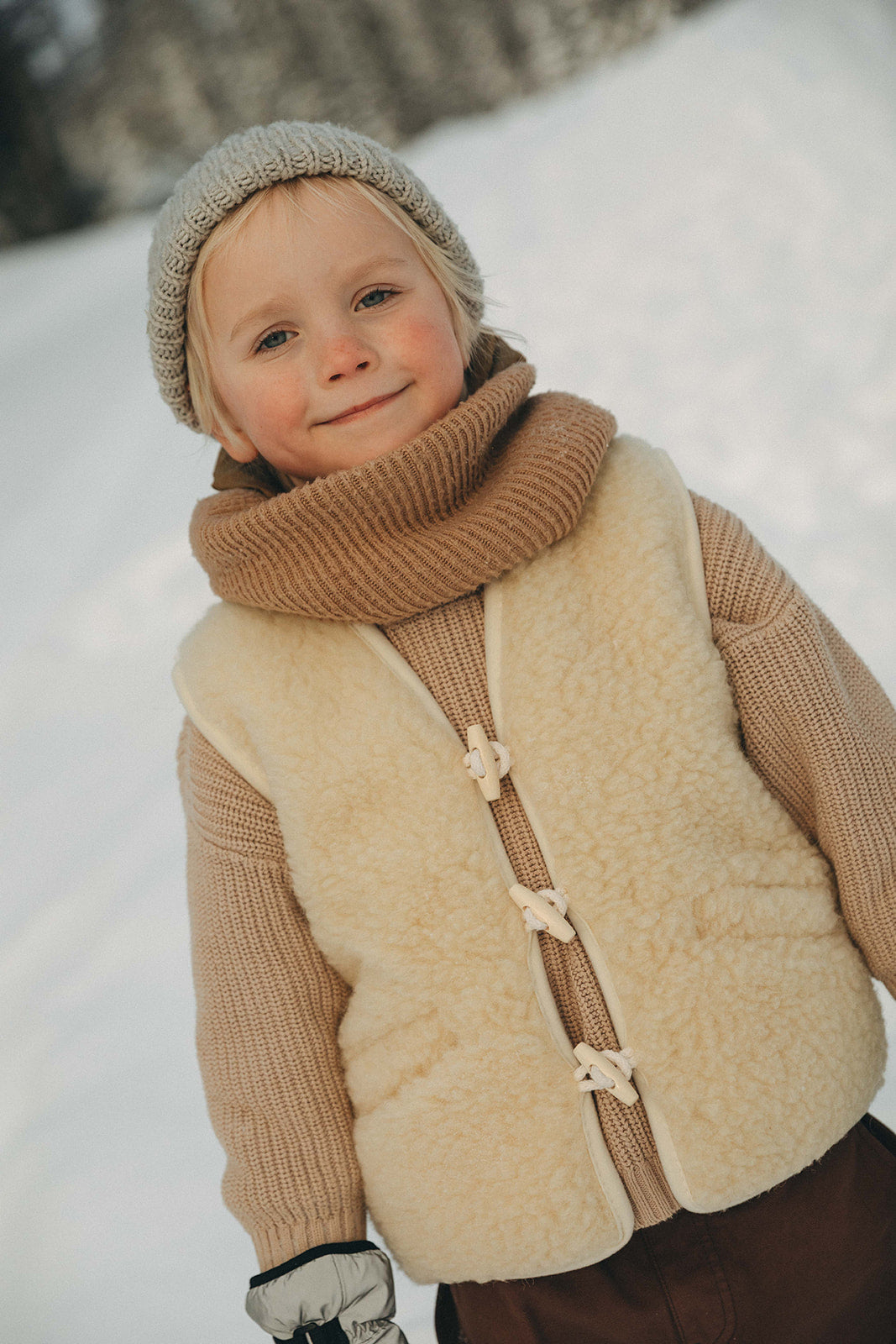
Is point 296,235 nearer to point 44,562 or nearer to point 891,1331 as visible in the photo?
point 891,1331

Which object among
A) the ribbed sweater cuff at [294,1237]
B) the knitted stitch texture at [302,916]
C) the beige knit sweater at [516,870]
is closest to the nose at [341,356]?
the beige knit sweater at [516,870]

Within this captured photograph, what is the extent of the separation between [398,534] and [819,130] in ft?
8.73

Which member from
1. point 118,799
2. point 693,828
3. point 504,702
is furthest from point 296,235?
point 118,799

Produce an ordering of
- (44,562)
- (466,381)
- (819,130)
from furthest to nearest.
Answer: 1. (819,130)
2. (44,562)
3. (466,381)

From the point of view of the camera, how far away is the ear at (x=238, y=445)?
0.96 m

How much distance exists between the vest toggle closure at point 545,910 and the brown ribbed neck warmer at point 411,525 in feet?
0.77

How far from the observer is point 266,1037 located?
798mm

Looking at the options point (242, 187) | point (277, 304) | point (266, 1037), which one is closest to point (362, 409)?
point (277, 304)

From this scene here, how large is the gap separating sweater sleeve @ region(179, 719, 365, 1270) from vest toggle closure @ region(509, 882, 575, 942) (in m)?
0.18

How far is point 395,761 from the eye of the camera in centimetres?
79

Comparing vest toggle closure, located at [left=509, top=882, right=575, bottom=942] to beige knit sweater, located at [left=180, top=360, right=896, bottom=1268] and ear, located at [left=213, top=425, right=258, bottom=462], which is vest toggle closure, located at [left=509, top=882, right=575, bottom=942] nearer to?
beige knit sweater, located at [left=180, top=360, right=896, bottom=1268]

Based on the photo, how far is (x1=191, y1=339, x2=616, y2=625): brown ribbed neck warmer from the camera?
0.79 metres

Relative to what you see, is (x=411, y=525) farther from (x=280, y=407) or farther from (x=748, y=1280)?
(x=748, y=1280)

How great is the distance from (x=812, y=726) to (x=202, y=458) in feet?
5.71
